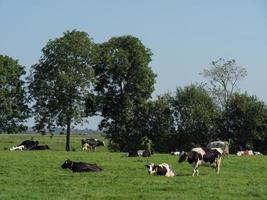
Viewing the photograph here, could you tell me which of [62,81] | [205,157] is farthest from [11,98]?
[205,157]

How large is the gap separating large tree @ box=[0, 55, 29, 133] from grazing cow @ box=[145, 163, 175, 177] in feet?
128

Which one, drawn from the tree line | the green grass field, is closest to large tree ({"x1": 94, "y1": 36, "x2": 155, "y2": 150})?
the tree line

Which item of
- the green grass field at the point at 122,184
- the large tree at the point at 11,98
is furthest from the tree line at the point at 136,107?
the green grass field at the point at 122,184

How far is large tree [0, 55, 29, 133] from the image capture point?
207 feet

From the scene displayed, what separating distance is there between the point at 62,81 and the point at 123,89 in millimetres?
8703

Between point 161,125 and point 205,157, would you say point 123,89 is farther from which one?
point 205,157

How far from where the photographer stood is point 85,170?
26078 mm

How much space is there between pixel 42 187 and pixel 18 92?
46673mm

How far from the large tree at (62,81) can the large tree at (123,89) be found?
149 inches

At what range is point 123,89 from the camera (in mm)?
65625

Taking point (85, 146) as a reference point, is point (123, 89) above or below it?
above

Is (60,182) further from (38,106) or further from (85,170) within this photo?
(38,106)

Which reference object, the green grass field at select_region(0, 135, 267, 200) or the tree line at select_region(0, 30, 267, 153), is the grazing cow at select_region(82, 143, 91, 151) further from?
the green grass field at select_region(0, 135, 267, 200)

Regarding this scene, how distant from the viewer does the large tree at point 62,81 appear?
197 feet
